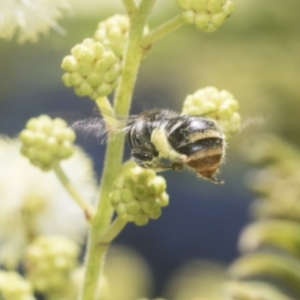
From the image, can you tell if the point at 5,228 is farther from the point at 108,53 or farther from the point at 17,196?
the point at 108,53

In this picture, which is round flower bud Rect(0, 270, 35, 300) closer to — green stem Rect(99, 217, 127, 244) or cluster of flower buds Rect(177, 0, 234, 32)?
green stem Rect(99, 217, 127, 244)

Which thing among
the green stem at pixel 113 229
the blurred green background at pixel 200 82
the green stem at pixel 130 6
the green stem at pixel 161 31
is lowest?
the green stem at pixel 113 229

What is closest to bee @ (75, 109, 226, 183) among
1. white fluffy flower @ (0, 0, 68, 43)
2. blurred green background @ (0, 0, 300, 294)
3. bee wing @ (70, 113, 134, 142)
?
bee wing @ (70, 113, 134, 142)

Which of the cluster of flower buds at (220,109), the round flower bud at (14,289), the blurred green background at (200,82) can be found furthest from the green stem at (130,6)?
the blurred green background at (200,82)

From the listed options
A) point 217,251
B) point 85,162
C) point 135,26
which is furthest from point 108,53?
point 217,251

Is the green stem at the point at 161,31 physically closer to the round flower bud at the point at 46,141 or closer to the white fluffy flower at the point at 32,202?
the round flower bud at the point at 46,141

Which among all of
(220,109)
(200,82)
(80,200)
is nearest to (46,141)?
(80,200)

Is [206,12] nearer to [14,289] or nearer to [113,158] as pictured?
[113,158]
